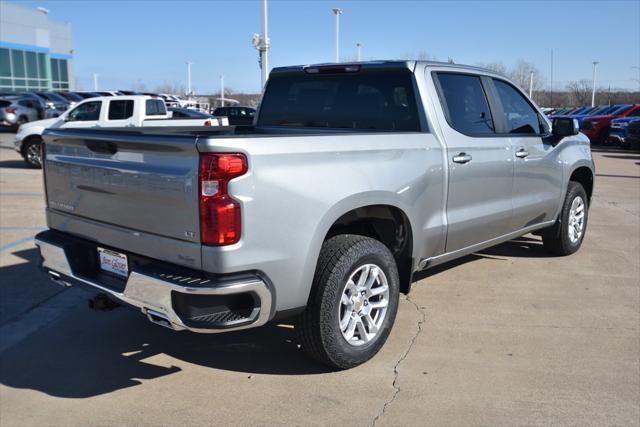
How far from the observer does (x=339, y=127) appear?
16.3 ft

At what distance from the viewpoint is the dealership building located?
5088 centimetres

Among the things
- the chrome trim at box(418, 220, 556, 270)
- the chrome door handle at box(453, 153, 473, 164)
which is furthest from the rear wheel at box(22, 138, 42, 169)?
the chrome door handle at box(453, 153, 473, 164)

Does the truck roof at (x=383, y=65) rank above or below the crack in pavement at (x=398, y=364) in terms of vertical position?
above

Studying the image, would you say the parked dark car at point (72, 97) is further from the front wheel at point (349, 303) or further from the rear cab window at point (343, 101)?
the front wheel at point (349, 303)

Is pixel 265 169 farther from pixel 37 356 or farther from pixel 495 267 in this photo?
pixel 495 267

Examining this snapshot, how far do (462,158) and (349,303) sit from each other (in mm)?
1585

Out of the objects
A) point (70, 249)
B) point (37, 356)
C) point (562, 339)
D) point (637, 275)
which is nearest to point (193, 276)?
point (70, 249)

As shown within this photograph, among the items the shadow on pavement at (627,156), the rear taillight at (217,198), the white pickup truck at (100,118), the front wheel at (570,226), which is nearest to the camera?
the rear taillight at (217,198)

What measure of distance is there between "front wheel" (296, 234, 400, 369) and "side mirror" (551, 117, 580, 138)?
2878 mm

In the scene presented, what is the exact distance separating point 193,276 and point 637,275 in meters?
4.87

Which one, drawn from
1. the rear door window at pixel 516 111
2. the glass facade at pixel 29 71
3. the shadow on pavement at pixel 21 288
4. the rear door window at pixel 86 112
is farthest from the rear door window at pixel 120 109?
the glass facade at pixel 29 71

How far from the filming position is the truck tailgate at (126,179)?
318 centimetres

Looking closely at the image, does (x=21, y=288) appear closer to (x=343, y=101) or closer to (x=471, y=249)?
(x=343, y=101)

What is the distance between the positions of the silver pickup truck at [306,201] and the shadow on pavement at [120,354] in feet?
1.92
